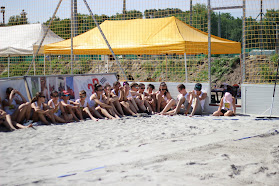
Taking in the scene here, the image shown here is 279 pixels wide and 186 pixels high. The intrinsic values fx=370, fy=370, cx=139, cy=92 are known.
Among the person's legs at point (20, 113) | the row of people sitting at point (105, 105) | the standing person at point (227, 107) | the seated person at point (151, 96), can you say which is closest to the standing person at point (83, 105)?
the row of people sitting at point (105, 105)

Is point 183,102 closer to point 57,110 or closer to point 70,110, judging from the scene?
point 70,110

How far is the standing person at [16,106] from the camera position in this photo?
7.66 meters

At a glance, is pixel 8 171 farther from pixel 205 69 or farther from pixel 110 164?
pixel 205 69

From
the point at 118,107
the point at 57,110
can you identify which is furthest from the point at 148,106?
the point at 57,110

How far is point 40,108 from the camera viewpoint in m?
7.93

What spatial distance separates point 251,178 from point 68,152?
263 centimetres

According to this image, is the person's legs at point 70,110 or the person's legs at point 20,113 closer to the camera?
the person's legs at point 20,113

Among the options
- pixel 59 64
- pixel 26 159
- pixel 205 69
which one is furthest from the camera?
pixel 205 69

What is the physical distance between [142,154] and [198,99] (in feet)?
15.7

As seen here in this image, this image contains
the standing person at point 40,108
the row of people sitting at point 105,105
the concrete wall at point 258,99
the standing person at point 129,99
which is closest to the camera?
the row of people sitting at point 105,105

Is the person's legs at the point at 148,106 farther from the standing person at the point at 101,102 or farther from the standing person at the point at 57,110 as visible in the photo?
the standing person at the point at 57,110

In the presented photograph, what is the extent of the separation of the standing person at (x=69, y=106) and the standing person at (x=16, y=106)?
3.03ft

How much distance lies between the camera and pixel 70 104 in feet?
28.7

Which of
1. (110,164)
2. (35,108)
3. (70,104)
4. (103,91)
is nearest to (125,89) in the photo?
(103,91)
